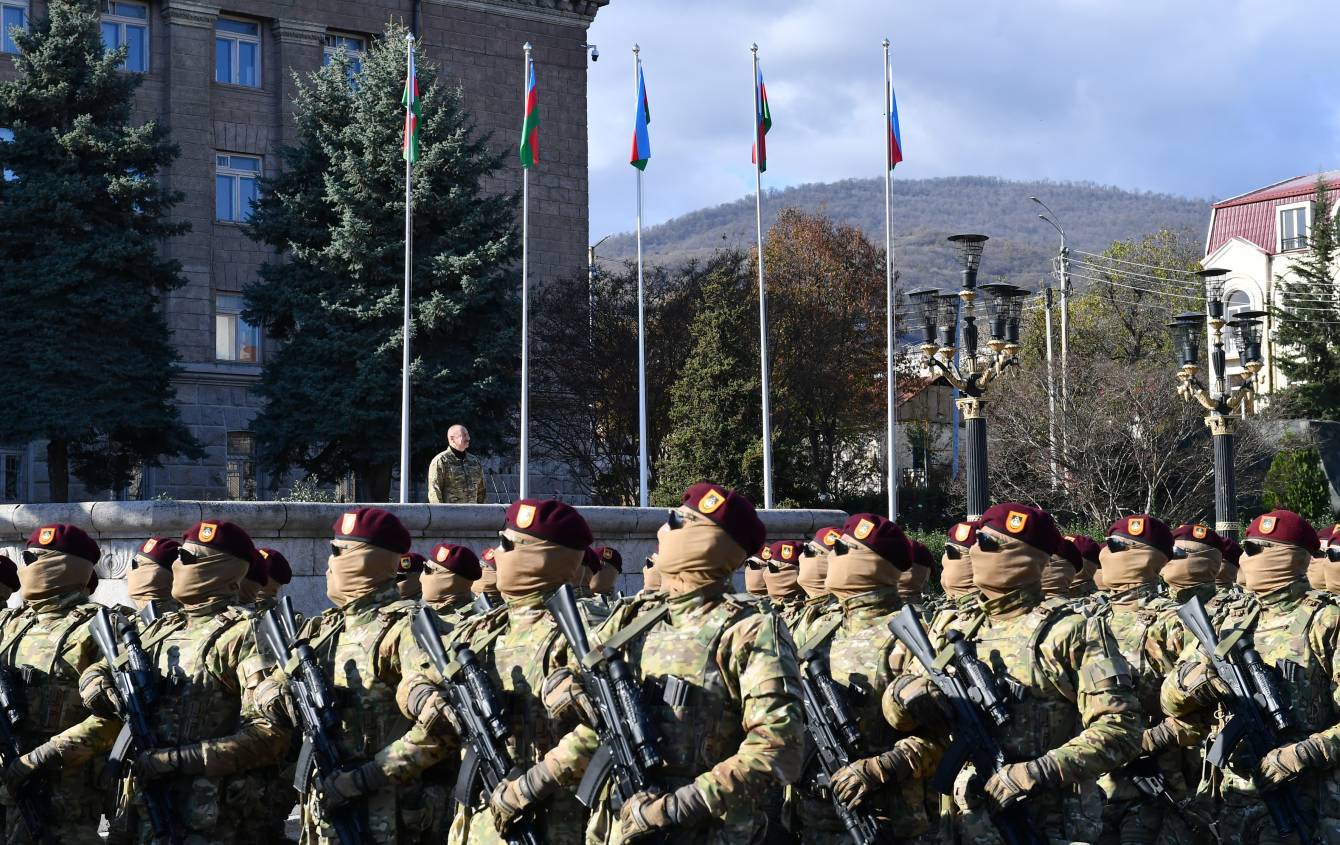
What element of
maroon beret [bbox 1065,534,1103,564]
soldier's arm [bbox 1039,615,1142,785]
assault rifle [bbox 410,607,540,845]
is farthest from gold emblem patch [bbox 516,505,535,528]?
maroon beret [bbox 1065,534,1103,564]

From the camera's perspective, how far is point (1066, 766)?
5.80 m

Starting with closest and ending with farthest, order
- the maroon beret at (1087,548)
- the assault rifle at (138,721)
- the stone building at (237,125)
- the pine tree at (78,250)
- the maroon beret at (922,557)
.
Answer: the assault rifle at (138,721) → the maroon beret at (922,557) → the maroon beret at (1087,548) → the pine tree at (78,250) → the stone building at (237,125)

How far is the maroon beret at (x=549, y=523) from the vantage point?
5.86 m

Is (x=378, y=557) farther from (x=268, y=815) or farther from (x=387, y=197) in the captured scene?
(x=387, y=197)

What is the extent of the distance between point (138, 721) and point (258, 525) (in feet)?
24.3

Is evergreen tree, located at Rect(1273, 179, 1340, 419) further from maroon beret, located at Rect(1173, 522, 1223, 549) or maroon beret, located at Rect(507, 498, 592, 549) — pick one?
maroon beret, located at Rect(507, 498, 592, 549)

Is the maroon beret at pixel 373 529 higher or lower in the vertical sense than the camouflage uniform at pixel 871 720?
higher

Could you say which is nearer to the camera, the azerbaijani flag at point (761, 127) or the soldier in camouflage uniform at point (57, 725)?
the soldier in camouflage uniform at point (57, 725)

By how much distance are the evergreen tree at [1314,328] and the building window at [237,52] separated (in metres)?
28.0

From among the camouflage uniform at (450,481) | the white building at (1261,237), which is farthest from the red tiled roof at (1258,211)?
the camouflage uniform at (450,481)

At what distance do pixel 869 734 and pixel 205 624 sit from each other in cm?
293

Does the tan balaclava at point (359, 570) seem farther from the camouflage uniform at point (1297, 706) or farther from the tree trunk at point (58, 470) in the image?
the tree trunk at point (58, 470)

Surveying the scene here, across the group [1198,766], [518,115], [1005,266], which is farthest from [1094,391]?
[1005,266]

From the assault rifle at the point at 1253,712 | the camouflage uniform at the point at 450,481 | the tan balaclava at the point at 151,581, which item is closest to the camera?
the assault rifle at the point at 1253,712
